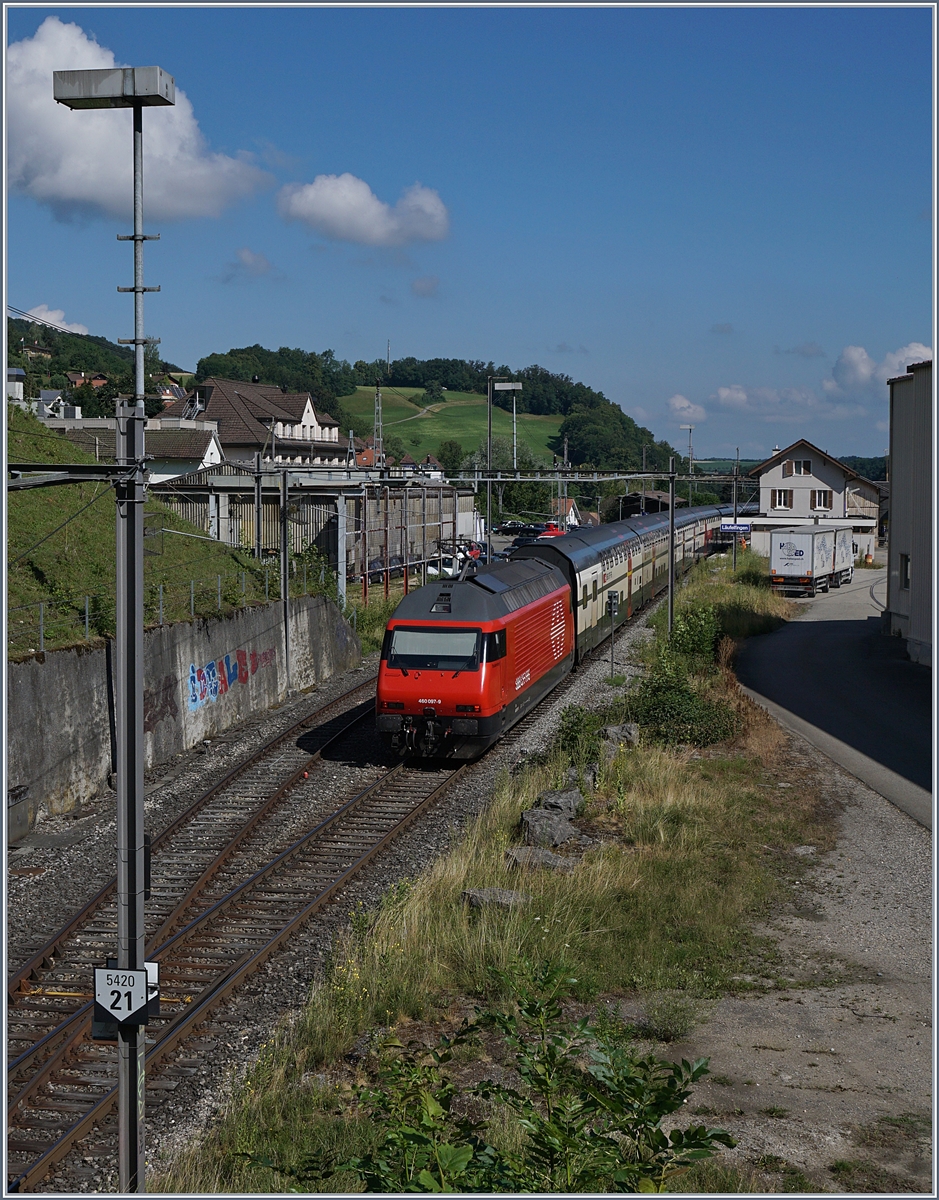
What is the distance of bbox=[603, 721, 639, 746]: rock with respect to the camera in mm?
22203

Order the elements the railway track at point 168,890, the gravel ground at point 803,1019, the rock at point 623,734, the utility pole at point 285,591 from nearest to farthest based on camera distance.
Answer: the gravel ground at point 803,1019 → the railway track at point 168,890 → the rock at point 623,734 → the utility pole at point 285,591

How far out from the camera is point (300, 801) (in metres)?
18.8

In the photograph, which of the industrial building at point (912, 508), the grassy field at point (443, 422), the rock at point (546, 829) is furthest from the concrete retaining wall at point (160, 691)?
the grassy field at point (443, 422)

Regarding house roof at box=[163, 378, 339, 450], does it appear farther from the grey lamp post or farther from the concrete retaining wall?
the grey lamp post

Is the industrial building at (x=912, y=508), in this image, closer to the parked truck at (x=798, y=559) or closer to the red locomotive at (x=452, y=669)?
the parked truck at (x=798, y=559)

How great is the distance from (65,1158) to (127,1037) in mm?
2113

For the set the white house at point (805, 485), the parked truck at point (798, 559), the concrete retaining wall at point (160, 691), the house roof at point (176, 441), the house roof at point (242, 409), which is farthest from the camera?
the white house at point (805, 485)

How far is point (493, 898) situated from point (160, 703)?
1011 centimetres

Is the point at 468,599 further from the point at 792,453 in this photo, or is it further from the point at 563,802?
the point at 792,453

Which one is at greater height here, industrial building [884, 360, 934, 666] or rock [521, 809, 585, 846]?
industrial building [884, 360, 934, 666]

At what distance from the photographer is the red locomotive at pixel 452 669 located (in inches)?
773

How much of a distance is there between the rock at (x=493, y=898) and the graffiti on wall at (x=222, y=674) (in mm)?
10704

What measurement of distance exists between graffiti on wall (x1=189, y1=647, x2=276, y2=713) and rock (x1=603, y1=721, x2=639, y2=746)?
26.8ft

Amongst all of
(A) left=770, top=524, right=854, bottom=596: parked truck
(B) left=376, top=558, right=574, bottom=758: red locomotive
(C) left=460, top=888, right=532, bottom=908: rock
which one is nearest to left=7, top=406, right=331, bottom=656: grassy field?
(B) left=376, top=558, right=574, bottom=758: red locomotive
